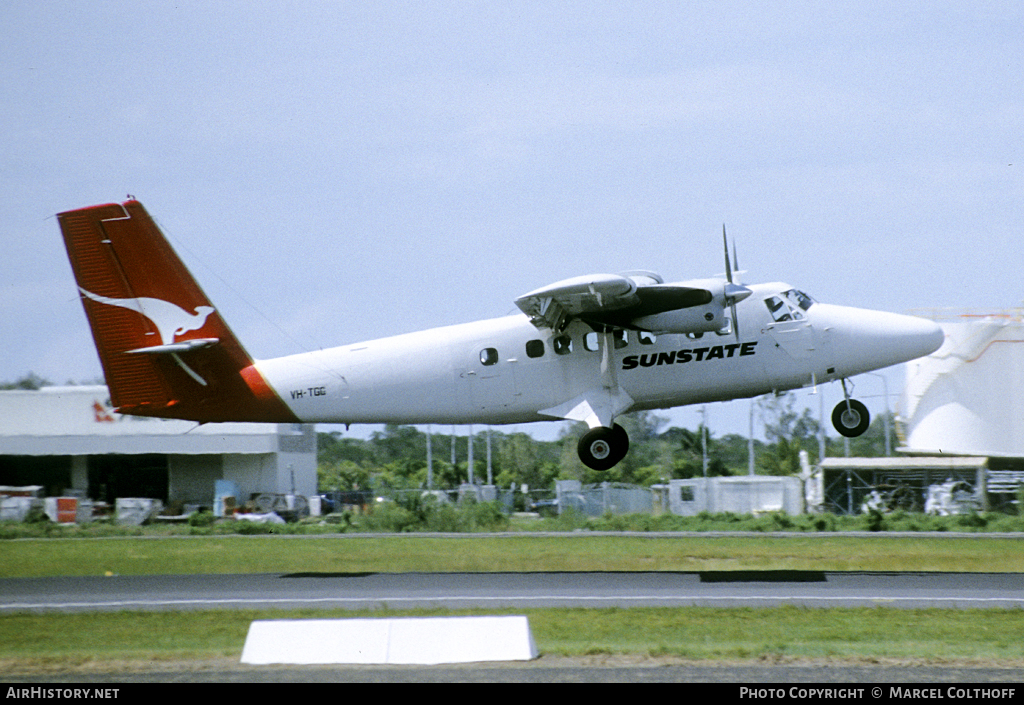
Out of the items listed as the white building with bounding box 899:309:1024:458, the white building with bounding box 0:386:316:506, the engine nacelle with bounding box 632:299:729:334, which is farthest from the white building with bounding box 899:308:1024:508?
the white building with bounding box 0:386:316:506

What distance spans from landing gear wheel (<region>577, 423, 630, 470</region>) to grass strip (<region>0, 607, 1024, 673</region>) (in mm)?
4230

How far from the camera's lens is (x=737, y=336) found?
21.3m

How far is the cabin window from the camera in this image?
71.8 feet

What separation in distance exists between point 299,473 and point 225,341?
35.8 metres

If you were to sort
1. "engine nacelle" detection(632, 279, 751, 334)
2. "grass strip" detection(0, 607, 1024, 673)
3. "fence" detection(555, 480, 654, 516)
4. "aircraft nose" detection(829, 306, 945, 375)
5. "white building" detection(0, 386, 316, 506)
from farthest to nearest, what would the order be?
"fence" detection(555, 480, 654, 516) → "white building" detection(0, 386, 316, 506) → "aircraft nose" detection(829, 306, 945, 375) → "engine nacelle" detection(632, 279, 751, 334) → "grass strip" detection(0, 607, 1024, 673)

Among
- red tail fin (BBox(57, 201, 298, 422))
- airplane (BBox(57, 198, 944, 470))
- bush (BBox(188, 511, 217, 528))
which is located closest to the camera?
airplane (BBox(57, 198, 944, 470))

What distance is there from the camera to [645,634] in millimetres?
16438

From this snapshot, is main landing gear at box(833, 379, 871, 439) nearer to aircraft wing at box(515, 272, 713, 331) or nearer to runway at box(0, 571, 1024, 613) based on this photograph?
runway at box(0, 571, 1024, 613)

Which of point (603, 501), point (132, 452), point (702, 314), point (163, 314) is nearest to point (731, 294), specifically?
point (702, 314)

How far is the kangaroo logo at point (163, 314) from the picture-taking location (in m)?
22.5

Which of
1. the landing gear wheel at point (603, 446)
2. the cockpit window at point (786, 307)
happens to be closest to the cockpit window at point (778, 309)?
the cockpit window at point (786, 307)

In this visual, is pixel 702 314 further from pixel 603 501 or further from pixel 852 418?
pixel 603 501

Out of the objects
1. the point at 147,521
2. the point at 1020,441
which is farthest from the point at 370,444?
the point at 1020,441
